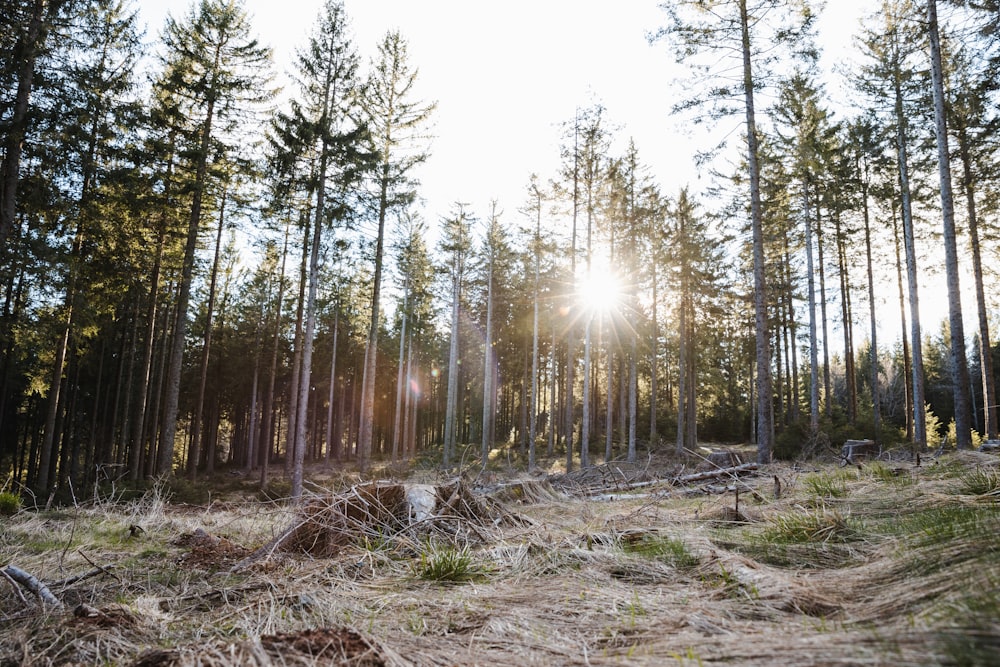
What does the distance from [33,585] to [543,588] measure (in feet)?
9.84

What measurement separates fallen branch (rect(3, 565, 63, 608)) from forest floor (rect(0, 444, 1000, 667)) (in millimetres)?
57

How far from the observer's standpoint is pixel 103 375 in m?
21.5

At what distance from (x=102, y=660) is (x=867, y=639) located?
2.86 metres

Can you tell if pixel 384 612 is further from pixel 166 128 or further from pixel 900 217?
pixel 900 217

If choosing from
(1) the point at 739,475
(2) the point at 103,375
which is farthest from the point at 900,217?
(2) the point at 103,375

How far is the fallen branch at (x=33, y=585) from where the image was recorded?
2.80 meters

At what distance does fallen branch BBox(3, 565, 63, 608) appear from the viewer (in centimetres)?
280

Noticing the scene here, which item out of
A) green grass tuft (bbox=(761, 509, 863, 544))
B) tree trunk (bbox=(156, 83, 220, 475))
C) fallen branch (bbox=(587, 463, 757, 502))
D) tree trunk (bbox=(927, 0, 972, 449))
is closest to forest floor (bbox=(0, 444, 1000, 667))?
green grass tuft (bbox=(761, 509, 863, 544))

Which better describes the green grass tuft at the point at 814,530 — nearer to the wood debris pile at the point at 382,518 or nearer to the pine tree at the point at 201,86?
the wood debris pile at the point at 382,518

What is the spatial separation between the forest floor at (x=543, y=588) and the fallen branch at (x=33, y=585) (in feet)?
0.19

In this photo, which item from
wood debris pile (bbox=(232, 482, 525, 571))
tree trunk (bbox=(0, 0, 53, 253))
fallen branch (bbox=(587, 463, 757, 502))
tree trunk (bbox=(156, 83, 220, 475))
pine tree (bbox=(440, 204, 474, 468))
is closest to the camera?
wood debris pile (bbox=(232, 482, 525, 571))

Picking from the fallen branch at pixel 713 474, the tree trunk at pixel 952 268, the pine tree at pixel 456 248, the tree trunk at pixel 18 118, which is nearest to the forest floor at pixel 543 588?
the fallen branch at pixel 713 474

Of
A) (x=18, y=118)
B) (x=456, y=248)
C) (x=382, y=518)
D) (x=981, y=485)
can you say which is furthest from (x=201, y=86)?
(x=981, y=485)

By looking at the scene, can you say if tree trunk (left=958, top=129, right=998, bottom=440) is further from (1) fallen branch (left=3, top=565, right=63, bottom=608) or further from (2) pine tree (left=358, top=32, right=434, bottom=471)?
(1) fallen branch (left=3, top=565, right=63, bottom=608)
